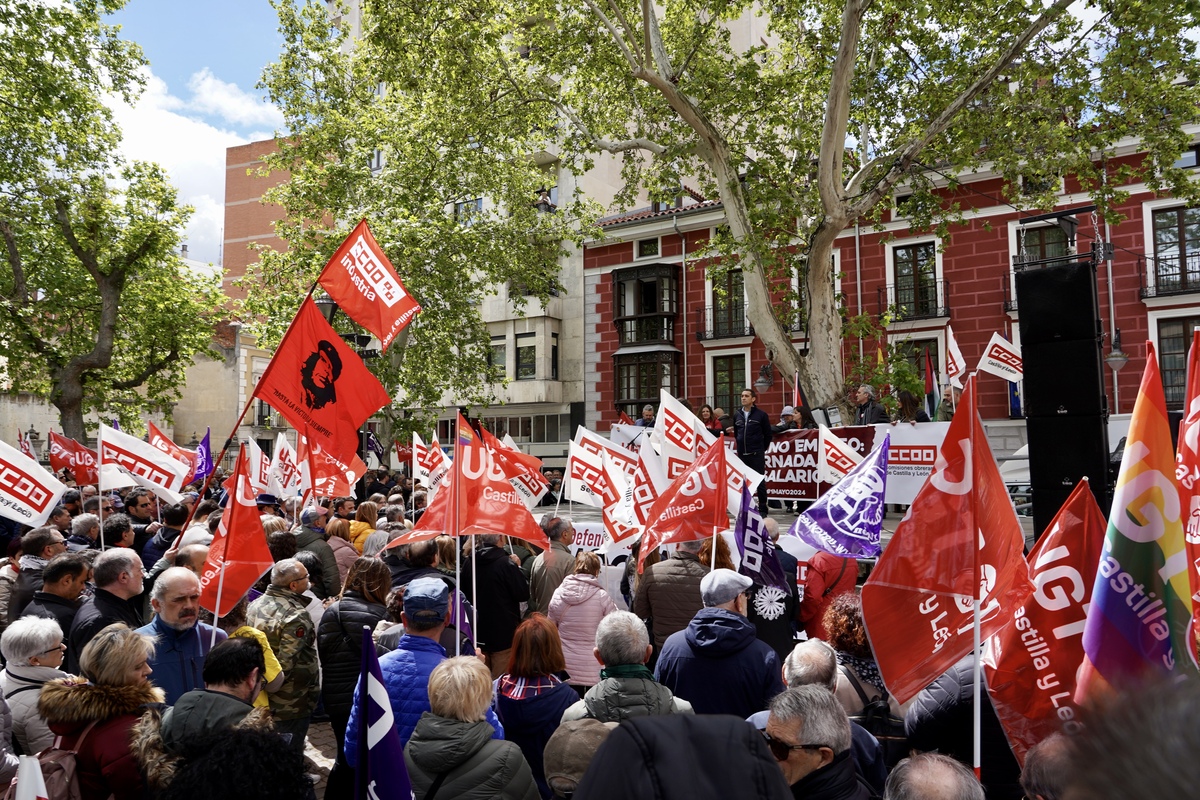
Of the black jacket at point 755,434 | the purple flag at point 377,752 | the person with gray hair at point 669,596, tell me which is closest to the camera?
the purple flag at point 377,752

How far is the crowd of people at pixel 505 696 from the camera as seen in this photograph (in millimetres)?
1642

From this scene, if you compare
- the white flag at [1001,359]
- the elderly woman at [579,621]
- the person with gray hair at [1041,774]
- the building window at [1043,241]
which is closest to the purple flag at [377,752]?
the person with gray hair at [1041,774]

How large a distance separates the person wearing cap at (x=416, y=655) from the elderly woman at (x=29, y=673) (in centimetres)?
131

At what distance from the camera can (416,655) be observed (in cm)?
418

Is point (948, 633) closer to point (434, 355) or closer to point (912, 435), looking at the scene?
point (912, 435)

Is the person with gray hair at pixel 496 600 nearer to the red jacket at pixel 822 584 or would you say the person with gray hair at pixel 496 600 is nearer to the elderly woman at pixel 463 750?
the red jacket at pixel 822 584

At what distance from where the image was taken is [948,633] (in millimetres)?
3750

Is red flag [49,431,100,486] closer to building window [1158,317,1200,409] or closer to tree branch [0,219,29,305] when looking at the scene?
tree branch [0,219,29,305]

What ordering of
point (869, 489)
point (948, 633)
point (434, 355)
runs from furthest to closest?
point (434, 355), point (869, 489), point (948, 633)

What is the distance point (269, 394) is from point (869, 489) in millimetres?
4320

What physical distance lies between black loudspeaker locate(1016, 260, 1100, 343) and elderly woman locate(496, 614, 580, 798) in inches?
221

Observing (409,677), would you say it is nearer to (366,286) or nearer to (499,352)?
(366,286)

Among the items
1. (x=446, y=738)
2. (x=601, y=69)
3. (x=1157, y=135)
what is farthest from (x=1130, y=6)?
(x=446, y=738)

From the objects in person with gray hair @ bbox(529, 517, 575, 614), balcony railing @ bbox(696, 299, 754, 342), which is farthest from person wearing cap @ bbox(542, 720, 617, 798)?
balcony railing @ bbox(696, 299, 754, 342)
